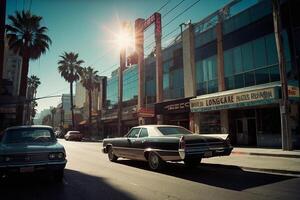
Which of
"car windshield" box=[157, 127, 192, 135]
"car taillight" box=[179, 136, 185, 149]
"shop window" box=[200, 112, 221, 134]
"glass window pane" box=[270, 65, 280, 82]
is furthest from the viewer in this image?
"shop window" box=[200, 112, 221, 134]

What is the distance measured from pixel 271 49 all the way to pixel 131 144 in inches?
531

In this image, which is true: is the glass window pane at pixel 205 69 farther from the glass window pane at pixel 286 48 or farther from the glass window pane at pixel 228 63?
the glass window pane at pixel 286 48

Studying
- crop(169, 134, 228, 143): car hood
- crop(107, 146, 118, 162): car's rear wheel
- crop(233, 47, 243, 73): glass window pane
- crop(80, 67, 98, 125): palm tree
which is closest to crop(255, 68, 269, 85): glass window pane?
crop(233, 47, 243, 73): glass window pane

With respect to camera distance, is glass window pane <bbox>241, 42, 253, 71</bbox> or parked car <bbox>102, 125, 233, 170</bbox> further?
glass window pane <bbox>241, 42, 253, 71</bbox>

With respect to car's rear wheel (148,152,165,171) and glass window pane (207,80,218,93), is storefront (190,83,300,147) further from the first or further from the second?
car's rear wheel (148,152,165,171)

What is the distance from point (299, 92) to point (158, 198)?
49.5 ft

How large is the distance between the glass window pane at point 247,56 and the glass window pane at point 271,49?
157 cm

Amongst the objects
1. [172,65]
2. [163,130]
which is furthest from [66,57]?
[163,130]

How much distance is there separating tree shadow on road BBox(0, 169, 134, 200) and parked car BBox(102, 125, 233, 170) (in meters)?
2.26

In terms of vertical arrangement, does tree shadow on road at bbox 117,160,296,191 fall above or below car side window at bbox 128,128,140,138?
below

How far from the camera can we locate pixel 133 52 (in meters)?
39.2

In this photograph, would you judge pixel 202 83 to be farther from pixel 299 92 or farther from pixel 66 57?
pixel 66 57

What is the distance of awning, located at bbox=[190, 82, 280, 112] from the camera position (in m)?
17.4

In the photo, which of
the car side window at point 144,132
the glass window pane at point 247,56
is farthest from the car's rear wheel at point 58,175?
the glass window pane at point 247,56
